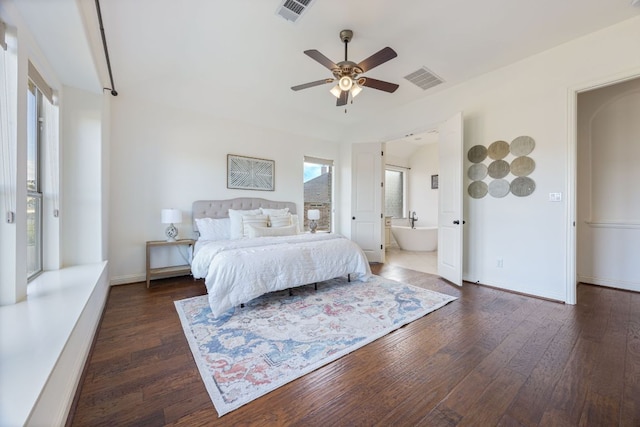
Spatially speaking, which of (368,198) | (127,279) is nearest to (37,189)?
(127,279)

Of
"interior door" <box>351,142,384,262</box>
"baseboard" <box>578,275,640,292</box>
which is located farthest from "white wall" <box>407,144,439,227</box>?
"baseboard" <box>578,275,640,292</box>

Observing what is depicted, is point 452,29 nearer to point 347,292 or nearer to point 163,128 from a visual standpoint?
point 347,292

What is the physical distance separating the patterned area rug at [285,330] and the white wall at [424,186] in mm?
4545

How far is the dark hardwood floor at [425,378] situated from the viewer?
1.35 metres

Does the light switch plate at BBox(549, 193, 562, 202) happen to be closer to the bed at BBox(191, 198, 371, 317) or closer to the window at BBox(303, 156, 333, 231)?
the bed at BBox(191, 198, 371, 317)

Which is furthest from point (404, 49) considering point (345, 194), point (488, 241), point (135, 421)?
point (135, 421)

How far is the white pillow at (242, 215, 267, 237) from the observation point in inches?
152

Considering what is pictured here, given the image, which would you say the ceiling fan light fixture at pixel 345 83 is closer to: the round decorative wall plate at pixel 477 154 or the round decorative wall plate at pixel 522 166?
the round decorative wall plate at pixel 477 154

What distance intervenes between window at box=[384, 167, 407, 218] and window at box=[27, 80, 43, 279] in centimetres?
714

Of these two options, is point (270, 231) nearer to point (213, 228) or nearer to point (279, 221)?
point (279, 221)

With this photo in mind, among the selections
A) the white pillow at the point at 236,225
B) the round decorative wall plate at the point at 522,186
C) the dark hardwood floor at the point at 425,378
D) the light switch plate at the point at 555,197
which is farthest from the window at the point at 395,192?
the dark hardwood floor at the point at 425,378

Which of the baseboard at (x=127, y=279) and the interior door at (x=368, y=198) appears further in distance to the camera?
the interior door at (x=368, y=198)

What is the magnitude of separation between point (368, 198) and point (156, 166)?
12.3 feet

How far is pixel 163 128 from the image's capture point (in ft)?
12.8
